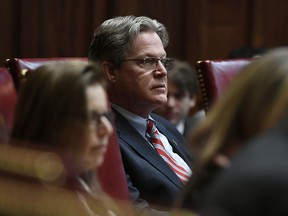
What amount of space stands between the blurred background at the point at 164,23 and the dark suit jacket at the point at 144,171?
3.64 ft

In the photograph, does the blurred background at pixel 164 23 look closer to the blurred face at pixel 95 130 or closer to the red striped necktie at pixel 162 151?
the red striped necktie at pixel 162 151

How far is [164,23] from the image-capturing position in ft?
11.4

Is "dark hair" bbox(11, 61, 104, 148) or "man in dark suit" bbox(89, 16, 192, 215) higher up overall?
"dark hair" bbox(11, 61, 104, 148)

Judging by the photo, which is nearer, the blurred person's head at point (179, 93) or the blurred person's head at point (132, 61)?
the blurred person's head at point (132, 61)

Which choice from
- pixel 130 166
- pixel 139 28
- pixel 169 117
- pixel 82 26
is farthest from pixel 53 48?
pixel 130 166

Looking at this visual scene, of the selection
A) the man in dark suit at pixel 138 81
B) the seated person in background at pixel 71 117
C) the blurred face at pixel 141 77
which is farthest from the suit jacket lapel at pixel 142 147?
the seated person in background at pixel 71 117

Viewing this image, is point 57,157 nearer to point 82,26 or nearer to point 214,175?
point 214,175

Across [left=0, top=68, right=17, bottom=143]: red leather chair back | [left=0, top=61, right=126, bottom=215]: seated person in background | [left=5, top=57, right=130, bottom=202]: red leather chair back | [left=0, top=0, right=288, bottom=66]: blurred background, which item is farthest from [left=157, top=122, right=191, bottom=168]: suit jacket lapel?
[left=0, top=0, right=288, bottom=66]: blurred background

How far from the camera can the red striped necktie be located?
2102mm

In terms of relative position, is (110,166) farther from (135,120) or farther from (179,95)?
(179,95)

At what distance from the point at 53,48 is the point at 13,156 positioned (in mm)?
2113

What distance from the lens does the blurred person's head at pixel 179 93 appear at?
3326 mm

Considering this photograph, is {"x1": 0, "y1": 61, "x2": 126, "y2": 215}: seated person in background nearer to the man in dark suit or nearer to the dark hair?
the dark hair

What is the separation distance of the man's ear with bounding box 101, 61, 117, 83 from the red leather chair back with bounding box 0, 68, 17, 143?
0.46 m
